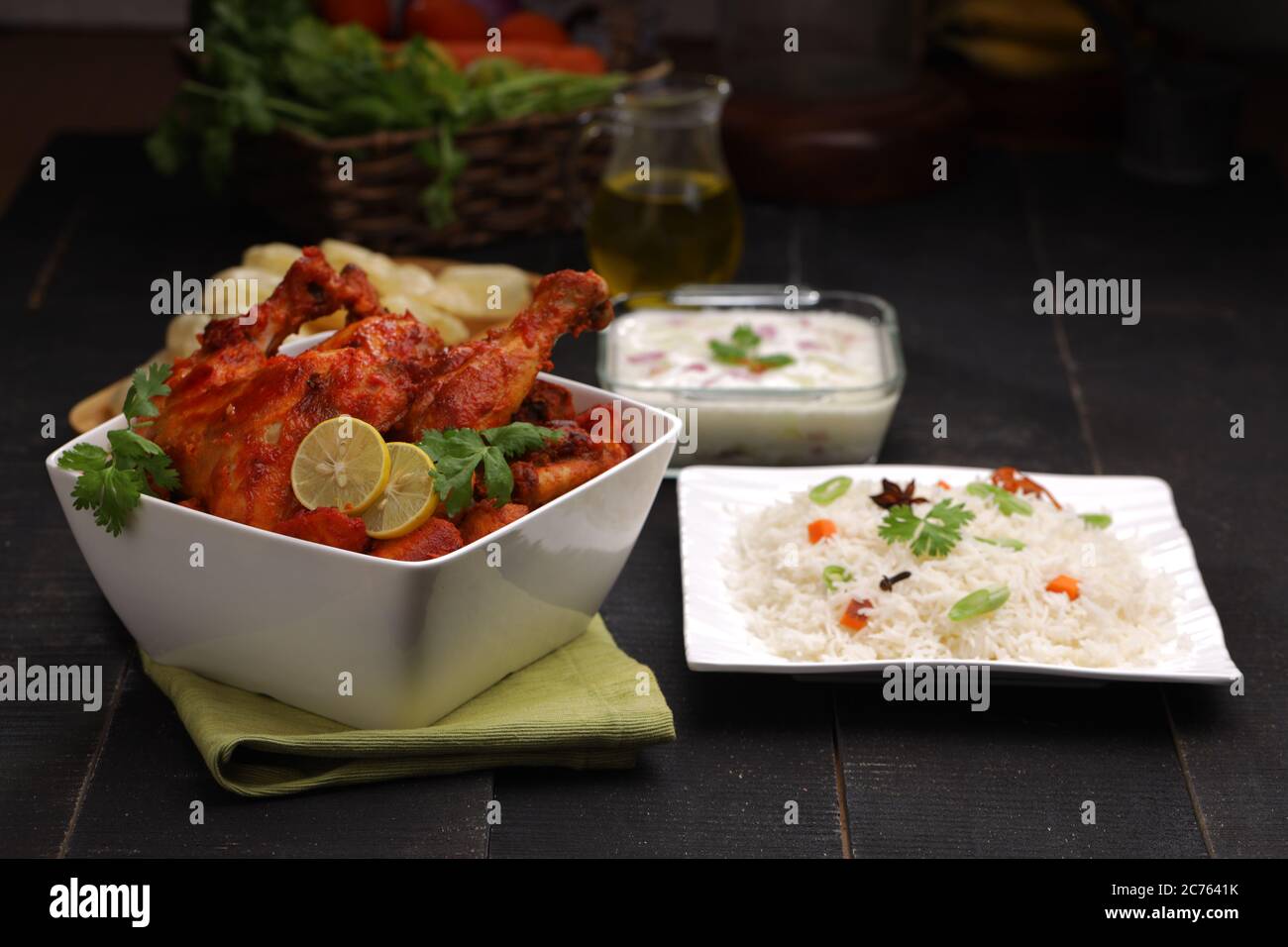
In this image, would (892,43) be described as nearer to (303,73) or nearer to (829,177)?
(829,177)

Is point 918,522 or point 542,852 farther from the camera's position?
point 918,522

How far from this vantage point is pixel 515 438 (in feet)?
6.03

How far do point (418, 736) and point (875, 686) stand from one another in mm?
609

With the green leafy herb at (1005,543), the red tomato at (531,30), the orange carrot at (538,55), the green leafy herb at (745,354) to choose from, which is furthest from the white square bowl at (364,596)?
the red tomato at (531,30)

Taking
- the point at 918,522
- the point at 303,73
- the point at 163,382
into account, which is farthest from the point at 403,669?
the point at 303,73

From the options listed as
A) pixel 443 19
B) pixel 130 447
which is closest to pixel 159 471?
pixel 130 447

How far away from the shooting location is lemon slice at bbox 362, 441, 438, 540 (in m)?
1.75

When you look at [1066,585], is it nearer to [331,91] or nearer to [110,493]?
[110,493]

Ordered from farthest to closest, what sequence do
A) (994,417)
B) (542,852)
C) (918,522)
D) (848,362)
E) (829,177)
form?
(829,177) → (994,417) → (848,362) → (918,522) → (542,852)

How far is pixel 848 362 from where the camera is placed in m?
2.76

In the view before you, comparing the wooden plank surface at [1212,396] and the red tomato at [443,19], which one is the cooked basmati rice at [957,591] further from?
the red tomato at [443,19]

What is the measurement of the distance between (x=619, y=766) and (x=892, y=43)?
2820 millimetres

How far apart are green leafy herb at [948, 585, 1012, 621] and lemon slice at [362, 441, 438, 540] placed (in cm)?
67

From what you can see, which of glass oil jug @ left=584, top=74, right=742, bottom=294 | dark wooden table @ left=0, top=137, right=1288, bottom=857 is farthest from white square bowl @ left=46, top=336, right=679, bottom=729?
glass oil jug @ left=584, top=74, right=742, bottom=294
